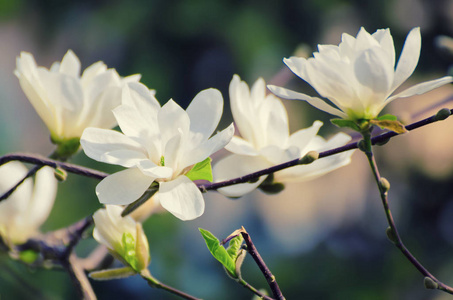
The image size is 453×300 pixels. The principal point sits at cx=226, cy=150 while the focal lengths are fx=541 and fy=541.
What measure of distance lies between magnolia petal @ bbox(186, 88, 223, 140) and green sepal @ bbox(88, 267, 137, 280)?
97 mm

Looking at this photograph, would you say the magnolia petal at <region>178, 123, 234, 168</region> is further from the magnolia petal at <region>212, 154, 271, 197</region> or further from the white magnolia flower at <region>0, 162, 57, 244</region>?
the white magnolia flower at <region>0, 162, 57, 244</region>

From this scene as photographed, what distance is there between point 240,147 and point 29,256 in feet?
0.76

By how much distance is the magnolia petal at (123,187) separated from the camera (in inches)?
10.4

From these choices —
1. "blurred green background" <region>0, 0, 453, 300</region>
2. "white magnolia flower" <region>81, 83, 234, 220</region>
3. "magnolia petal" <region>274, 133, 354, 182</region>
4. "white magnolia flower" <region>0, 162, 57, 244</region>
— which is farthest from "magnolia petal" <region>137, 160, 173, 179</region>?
"blurred green background" <region>0, 0, 453, 300</region>

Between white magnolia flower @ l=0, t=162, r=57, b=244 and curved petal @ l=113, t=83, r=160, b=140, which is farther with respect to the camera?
white magnolia flower @ l=0, t=162, r=57, b=244

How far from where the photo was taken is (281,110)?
1.27ft

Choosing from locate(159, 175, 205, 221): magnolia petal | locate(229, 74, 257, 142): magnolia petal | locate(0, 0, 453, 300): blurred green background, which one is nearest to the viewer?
locate(159, 175, 205, 221): magnolia petal

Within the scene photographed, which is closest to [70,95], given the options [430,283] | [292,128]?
[430,283]

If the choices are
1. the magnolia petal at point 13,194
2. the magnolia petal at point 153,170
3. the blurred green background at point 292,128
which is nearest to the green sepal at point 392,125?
the magnolia petal at point 153,170

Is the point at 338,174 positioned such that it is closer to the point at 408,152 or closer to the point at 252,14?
the point at 408,152

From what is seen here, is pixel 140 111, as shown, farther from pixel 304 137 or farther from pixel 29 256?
pixel 29 256

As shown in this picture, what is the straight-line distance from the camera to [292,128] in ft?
8.18

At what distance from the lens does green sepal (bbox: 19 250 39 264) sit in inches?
17.9

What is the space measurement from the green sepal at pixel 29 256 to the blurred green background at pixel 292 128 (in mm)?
1806
